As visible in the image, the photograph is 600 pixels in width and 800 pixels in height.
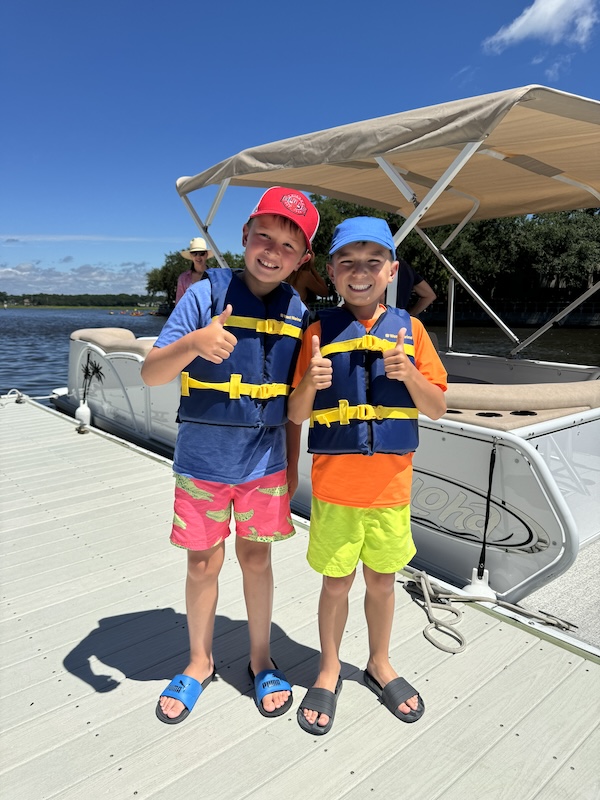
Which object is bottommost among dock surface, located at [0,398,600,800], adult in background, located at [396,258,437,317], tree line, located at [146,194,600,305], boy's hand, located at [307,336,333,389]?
dock surface, located at [0,398,600,800]

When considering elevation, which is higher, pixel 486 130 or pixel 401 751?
pixel 486 130

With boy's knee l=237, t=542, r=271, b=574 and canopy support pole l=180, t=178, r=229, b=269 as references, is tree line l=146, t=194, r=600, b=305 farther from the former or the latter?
boy's knee l=237, t=542, r=271, b=574

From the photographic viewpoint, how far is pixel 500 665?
229 cm

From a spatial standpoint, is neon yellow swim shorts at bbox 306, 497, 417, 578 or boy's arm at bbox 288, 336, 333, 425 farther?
neon yellow swim shorts at bbox 306, 497, 417, 578

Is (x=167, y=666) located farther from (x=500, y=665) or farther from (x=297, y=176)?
(x=297, y=176)

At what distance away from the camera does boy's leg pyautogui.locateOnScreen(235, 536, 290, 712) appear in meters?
2.03

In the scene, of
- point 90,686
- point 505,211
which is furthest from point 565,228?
point 90,686

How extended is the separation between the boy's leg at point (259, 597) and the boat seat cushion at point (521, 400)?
1.52 m

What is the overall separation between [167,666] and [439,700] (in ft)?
3.42

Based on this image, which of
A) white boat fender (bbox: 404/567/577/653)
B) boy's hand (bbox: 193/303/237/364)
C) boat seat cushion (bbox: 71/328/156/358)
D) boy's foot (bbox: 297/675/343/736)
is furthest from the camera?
boat seat cushion (bbox: 71/328/156/358)

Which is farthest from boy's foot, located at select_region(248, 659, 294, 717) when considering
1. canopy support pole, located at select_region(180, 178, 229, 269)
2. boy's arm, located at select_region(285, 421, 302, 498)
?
canopy support pole, located at select_region(180, 178, 229, 269)

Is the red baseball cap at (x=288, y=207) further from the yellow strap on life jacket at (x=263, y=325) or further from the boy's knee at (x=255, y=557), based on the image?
the boy's knee at (x=255, y=557)

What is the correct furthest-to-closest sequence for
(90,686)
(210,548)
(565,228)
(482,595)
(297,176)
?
(565,228) → (297,176) → (482,595) → (90,686) → (210,548)

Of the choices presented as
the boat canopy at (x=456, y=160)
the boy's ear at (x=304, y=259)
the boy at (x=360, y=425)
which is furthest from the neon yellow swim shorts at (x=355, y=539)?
the boat canopy at (x=456, y=160)
